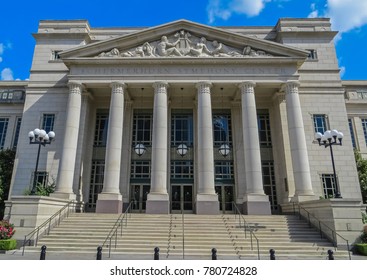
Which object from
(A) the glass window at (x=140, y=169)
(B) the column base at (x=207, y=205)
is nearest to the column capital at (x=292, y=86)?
(B) the column base at (x=207, y=205)

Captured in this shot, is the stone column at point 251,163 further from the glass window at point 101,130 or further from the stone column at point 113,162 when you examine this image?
the glass window at point 101,130

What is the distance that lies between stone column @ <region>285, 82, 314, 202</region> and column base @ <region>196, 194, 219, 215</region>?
257 inches

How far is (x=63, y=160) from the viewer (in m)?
23.2

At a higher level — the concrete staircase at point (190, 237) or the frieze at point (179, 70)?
the frieze at point (179, 70)

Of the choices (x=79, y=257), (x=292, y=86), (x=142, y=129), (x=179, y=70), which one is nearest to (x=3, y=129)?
(x=142, y=129)

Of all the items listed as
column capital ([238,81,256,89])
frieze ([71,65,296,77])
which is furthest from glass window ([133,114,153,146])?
column capital ([238,81,256,89])

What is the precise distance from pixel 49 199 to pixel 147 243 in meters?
7.87

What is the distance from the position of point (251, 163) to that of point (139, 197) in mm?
11250

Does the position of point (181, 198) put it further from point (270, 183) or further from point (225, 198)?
point (270, 183)

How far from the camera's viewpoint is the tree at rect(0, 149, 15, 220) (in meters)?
26.2

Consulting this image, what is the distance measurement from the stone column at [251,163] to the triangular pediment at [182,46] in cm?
376

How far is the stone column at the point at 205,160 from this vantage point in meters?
21.9

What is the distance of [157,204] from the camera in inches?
865

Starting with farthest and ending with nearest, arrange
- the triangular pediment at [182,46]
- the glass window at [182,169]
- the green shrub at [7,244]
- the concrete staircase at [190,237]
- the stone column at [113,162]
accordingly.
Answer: the glass window at [182,169] < the triangular pediment at [182,46] < the stone column at [113,162] < the green shrub at [7,244] < the concrete staircase at [190,237]
